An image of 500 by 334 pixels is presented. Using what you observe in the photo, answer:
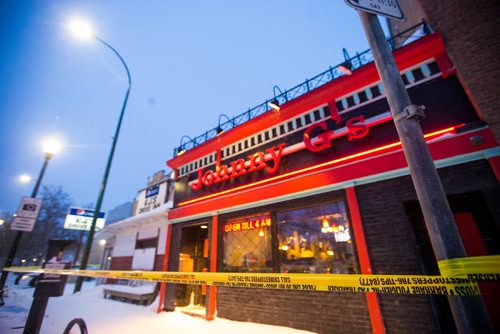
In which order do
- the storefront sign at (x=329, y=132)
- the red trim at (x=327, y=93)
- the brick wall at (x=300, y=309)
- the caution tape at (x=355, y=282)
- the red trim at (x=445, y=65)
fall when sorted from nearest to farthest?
the caution tape at (x=355, y=282) < the brick wall at (x=300, y=309) < the red trim at (x=445, y=65) < the red trim at (x=327, y=93) < the storefront sign at (x=329, y=132)

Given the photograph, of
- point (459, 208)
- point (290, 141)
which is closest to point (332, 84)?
point (290, 141)

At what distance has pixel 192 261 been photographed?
10.3 meters

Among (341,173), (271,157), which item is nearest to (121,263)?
(271,157)

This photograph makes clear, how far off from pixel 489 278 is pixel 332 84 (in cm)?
641

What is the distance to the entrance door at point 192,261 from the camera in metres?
9.34

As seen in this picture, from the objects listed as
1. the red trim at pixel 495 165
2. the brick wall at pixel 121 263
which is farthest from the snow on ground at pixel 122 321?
the brick wall at pixel 121 263

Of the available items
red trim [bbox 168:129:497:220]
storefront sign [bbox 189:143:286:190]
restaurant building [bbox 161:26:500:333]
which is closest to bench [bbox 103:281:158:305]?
restaurant building [bbox 161:26:500:333]

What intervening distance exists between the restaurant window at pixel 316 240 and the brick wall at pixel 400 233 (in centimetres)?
61

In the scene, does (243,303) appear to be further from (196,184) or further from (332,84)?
(332,84)

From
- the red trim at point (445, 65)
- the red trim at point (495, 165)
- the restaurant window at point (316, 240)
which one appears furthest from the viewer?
the restaurant window at point (316, 240)

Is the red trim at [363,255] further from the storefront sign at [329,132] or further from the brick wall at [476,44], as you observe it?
the brick wall at [476,44]

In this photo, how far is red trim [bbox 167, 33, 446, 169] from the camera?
5.73 meters

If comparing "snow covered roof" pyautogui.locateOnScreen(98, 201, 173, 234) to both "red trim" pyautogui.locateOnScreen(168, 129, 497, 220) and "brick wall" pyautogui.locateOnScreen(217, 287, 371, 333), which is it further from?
"brick wall" pyautogui.locateOnScreen(217, 287, 371, 333)

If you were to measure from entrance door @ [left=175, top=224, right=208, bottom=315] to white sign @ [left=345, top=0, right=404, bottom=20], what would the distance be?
29.9 feet
